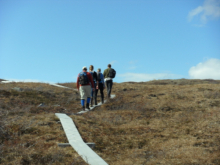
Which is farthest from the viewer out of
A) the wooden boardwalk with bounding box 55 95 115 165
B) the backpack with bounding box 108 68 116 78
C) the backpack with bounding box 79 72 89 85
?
the backpack with bounding box 108 68 116 78

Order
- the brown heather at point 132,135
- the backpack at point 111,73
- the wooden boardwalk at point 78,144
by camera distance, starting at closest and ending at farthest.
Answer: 1. the wooden boardwalk at point 78,144
2. the brown heather at point 132,135
3. the backpack at point 111,73

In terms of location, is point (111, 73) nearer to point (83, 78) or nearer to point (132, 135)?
point (83, 78)

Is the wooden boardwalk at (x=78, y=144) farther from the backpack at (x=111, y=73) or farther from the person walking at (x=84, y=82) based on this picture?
the backpack at (x=111, y=73)

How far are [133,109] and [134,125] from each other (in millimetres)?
3062

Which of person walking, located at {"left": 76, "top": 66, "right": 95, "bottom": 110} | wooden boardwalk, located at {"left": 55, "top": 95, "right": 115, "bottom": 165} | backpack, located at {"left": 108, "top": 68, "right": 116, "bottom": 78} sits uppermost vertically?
backpack, located at {"left": 108, "top": 68, "right": 116, "bottom": 78}

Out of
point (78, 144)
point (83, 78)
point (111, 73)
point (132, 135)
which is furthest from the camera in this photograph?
point (111, 73)

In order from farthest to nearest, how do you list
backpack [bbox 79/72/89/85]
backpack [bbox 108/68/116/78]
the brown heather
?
backpack [bbox 108/68/116/78] → backpack [bbox 79/72/89/85] → the brown heather

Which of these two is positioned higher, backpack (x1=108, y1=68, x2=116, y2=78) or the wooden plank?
backpack (x1=108, y1=68, x2=116, y2=78)

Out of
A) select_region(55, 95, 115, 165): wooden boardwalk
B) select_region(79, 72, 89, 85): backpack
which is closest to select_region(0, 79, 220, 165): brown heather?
select_region(55, 95, 115, 165): wooden boardwalk

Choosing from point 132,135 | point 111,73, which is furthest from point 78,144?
point 111,73

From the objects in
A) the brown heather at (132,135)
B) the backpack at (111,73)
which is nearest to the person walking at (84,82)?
the brown heather at (132,135)

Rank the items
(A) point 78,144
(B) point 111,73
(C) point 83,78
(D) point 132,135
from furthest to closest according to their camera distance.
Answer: (B) point 111,73 < (C) point 83,78 < (D) point 132,135 < (A) point 78,144

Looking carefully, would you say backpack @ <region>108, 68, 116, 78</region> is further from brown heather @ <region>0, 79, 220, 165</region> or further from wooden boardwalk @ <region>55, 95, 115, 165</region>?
→ wooden boardwalk @ <region>55, 95, 115, 165</region>

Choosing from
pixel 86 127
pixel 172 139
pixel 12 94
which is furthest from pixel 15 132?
pixel 12 94
